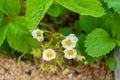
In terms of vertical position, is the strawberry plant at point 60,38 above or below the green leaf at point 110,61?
above

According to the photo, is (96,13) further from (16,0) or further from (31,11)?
(16,0)

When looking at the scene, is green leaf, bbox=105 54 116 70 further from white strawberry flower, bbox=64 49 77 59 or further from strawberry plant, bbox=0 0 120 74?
white strawberry flower, bbox=64 49 77 59

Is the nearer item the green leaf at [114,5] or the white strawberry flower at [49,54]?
the green leaf at [114,5]

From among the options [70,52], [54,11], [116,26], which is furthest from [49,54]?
[116,26]

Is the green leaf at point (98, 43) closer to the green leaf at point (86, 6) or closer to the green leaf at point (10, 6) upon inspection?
the green leaf at point (86, 6)

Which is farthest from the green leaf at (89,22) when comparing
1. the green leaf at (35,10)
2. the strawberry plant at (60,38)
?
the green leaf at (35,10)
